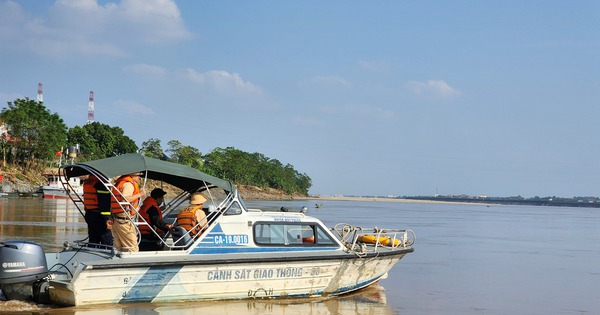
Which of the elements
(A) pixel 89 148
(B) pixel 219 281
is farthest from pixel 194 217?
(A) pixel 89 148

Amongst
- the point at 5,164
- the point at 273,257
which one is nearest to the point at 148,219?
the point at 273,257

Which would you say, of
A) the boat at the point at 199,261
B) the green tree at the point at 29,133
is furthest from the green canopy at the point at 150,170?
the green tree at the point at 29,133

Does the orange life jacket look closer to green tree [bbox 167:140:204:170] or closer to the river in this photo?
the river

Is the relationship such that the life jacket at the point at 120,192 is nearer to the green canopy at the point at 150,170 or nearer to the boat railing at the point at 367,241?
the green canopy at the point at 150,170

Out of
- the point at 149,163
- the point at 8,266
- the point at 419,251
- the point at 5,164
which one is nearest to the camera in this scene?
the point at 8,266

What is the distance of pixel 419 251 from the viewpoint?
24.1 m

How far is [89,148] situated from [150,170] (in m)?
75.4

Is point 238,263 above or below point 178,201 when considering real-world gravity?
below

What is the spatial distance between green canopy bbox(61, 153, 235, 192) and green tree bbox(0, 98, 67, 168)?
199 feet

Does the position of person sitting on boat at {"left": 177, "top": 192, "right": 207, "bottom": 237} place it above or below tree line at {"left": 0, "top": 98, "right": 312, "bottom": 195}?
below

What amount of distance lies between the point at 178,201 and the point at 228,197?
1.47 metres

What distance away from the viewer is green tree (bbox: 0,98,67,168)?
67.3 m

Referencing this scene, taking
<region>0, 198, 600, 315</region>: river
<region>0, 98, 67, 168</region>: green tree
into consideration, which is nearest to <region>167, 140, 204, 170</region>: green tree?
<region>0, 98, 67, 168</region>: green tree

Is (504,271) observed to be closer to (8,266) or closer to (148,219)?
(148,219)
